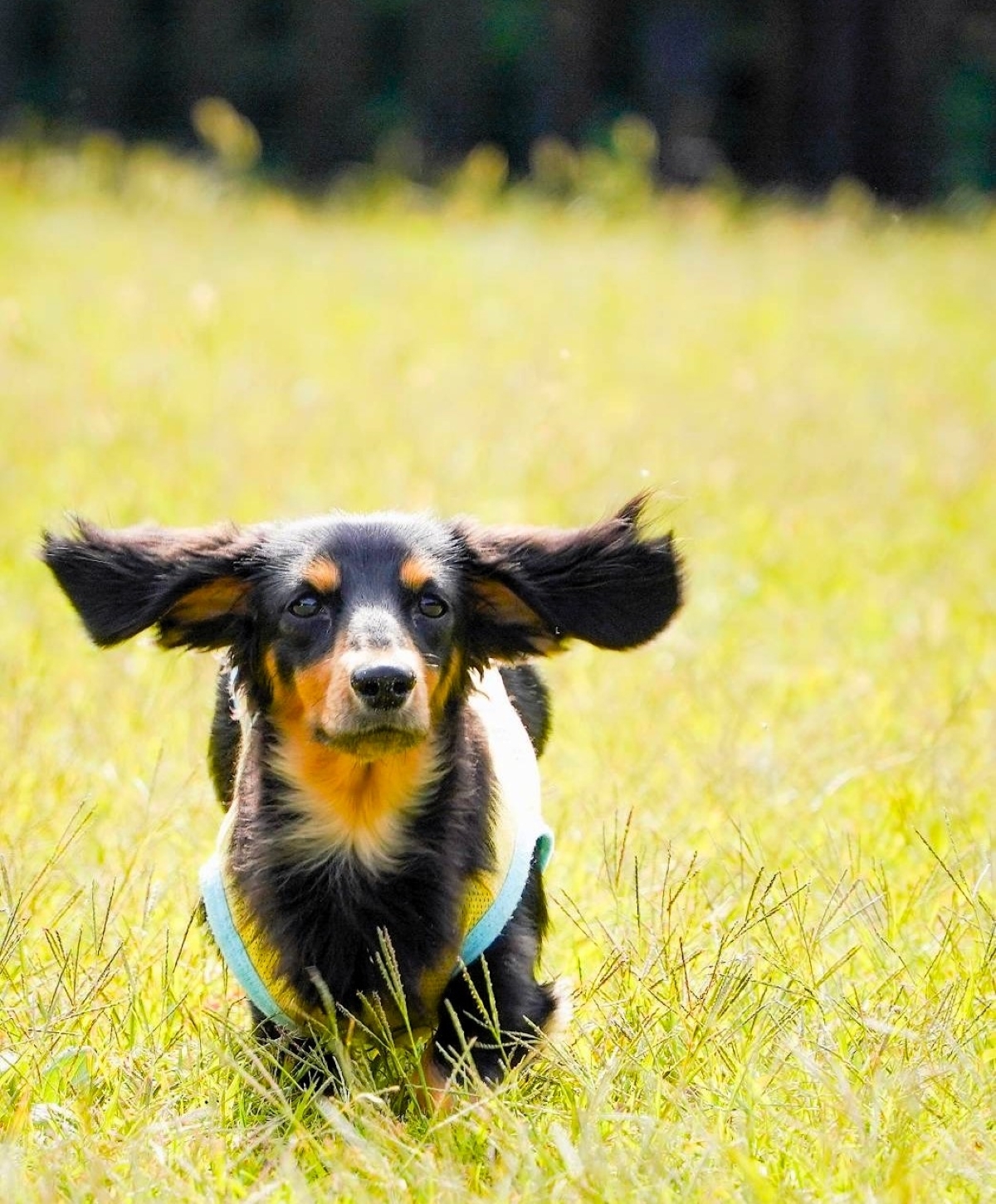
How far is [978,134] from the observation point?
22172 mm

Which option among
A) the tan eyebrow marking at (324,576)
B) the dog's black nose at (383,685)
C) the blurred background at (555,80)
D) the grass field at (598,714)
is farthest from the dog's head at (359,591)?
the blurred background at (555,80)

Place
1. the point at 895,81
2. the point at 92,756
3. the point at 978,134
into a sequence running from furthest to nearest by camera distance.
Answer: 1. the point at 978,134
2. the point at 895,81
3. the point at 92,756

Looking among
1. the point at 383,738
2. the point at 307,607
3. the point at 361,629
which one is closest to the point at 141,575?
the point at 307,607

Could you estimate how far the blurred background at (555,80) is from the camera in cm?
1586

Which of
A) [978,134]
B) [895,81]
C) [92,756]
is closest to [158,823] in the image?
[92,756]

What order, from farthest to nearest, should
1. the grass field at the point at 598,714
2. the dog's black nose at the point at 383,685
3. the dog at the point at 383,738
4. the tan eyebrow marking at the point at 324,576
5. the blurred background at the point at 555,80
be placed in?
the blurred background at the point at 555,80, the tan eyebrow marking at the point at 324,576, the dog at the point at 383,738, the dog's black nose at the point at 383,685, the grass field at the point at 598,714

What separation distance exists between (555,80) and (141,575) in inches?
551

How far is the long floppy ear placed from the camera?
2871 millimetres

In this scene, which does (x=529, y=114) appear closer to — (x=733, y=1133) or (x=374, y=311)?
(x=374, y=311)

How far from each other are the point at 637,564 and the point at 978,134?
2095cm

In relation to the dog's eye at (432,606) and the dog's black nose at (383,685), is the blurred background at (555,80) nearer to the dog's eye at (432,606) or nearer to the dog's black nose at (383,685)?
the dog's eye at (432,606)

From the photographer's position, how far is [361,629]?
2.63 metres

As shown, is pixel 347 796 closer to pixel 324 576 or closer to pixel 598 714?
pixel 324 576

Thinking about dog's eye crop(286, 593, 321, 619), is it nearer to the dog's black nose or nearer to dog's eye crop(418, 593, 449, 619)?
dog's eye crop(418, 593, 449, 619)
